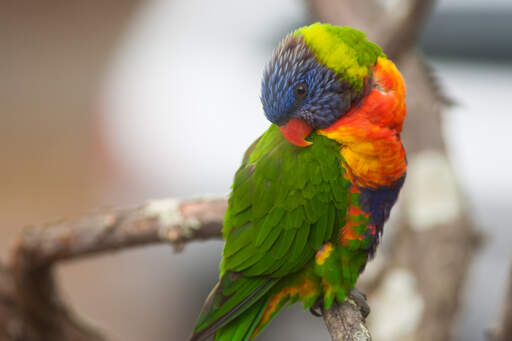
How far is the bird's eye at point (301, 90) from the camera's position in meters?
0.77

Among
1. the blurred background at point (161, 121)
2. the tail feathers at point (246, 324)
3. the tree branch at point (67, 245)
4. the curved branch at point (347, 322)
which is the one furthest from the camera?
the blurred background at point (161, 121)

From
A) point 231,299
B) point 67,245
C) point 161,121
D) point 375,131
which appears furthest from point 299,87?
point 161,121

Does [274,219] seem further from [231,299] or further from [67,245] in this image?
[67,245]

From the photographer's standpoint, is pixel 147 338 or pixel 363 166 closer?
pixel 363 166

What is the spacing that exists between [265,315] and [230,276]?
0.37 ft

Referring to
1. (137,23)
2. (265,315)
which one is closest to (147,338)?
(137,23)

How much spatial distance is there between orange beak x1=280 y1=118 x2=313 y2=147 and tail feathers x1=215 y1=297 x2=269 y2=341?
27 centimetres

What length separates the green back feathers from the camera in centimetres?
78

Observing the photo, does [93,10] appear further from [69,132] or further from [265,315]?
[265,315]

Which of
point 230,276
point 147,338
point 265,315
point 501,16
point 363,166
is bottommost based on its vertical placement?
point 147,338

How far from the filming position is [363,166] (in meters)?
0.82

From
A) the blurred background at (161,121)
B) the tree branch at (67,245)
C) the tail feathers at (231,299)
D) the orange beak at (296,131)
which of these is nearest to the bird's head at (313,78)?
the orange beak at (296,131)

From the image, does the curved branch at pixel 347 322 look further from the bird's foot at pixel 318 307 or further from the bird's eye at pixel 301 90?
the bird's eye at pixel 301 90

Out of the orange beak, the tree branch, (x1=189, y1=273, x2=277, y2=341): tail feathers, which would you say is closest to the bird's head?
the orange beak
